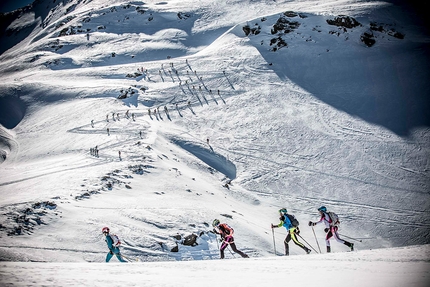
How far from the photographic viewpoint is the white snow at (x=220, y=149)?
31.7 ft

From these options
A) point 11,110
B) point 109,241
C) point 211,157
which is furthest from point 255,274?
point 11,110

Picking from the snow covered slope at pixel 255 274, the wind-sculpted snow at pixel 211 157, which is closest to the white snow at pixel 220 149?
the snow covered slope at pixel 255 274

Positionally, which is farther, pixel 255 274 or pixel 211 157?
pixel 211 157

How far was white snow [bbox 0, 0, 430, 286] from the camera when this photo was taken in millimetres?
9657

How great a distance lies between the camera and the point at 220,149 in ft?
104

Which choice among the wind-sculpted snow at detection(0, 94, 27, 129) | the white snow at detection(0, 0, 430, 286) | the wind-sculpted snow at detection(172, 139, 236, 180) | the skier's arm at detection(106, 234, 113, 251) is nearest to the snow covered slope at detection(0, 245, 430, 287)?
the white snow at detection(0, 0, 430, 286)

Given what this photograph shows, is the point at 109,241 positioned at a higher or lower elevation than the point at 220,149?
higher

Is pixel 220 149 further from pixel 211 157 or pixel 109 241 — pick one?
pixel 109 241

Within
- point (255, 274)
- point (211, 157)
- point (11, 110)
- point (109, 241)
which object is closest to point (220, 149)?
point (211, 157)

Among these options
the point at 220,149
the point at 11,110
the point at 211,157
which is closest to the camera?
the point at 211,157

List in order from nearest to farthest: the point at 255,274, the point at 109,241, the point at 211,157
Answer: the point at 255,274 < the point at 109,241 < the point at 211,157

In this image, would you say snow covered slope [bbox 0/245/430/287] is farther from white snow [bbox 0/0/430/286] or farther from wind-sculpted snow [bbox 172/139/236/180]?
wind-sculpted snow [bbox 172/139/236/180]

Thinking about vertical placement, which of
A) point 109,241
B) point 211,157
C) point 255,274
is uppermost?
point 255,274

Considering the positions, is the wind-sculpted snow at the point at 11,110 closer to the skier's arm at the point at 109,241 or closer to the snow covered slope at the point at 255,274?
the skier's arm at the point at 109,241
